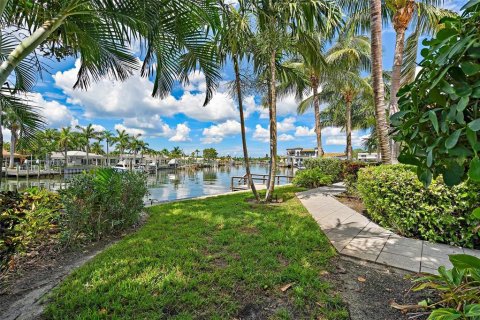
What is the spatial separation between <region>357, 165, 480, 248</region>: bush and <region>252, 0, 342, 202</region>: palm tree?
374cm

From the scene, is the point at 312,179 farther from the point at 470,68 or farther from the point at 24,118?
the point at 470,68

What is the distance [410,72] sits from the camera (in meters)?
9.74

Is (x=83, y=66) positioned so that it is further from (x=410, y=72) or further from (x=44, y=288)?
(x=410, y=72)

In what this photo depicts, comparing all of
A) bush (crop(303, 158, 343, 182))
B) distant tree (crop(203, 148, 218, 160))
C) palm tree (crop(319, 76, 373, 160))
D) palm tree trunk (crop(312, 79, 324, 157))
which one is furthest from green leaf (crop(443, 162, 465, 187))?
distant tree (crop(203, 148, 218, 160))

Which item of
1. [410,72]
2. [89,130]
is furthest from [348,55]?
[89,130]

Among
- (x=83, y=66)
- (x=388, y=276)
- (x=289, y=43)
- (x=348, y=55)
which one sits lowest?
(x=388, y=276)

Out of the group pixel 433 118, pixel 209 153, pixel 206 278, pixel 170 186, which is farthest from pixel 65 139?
pixel 209 153

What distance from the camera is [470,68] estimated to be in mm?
713

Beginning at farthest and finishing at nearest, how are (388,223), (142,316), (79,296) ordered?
(388,223)
(79,296)
(142,316)

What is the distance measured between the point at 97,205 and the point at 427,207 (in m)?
5.45

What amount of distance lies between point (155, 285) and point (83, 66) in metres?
3.37

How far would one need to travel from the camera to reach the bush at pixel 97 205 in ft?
11.8

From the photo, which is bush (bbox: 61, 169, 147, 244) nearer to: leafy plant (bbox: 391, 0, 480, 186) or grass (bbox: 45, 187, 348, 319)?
grass (bbox: 45, 187, 348, 319)

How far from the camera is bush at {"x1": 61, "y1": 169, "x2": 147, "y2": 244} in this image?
11.8ft
